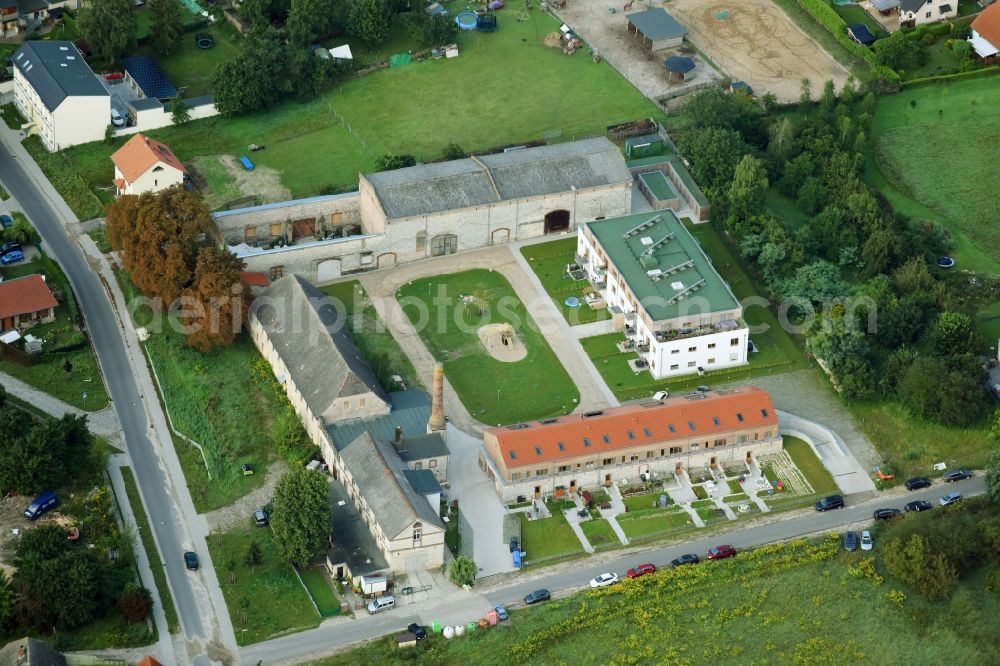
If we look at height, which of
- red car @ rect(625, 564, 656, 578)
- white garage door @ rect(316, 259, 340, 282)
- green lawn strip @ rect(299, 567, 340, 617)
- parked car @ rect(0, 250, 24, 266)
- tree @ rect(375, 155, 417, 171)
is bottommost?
green lawn strip @ rect(299, 567, 340, 617)

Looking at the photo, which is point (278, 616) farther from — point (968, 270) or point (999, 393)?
point (968, 270)

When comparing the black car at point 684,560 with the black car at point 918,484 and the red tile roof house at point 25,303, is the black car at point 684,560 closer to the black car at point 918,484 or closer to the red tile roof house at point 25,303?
the black car at point 918,484

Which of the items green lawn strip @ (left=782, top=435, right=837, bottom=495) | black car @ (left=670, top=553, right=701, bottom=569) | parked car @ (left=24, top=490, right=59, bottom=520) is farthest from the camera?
green lawn strip @ (left=782, top=435, right=837, bottom=495)

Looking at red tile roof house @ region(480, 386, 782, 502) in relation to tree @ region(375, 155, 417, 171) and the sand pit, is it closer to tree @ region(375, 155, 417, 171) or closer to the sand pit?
the sand pit

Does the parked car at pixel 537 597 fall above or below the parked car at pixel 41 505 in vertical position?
below

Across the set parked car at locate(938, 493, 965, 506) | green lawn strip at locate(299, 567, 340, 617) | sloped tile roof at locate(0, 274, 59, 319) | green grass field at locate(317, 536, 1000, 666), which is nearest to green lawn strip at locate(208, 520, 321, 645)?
green lawn strip at locate(299, 567, 340, 617)

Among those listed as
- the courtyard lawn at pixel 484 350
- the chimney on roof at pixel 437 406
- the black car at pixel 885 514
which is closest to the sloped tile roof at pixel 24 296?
the courtyard lawn at pixel 484 350

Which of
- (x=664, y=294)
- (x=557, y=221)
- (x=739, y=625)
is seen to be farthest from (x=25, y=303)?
(x=739, y=625)
